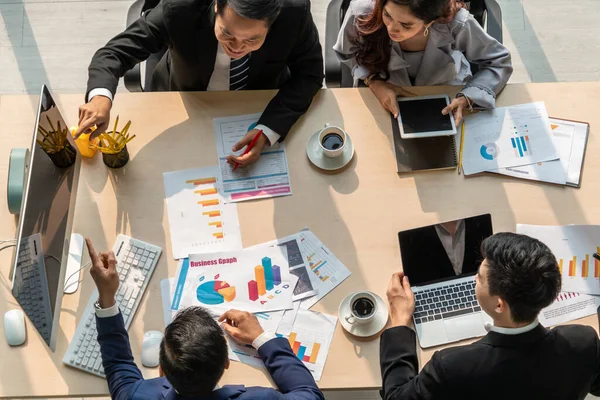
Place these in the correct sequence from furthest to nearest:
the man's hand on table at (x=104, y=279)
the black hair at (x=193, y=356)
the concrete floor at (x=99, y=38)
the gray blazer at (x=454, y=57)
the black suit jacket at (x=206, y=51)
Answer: the concrete floor at (x=99, y=38), the gray blazer at (x=454, y=57), the black suit jacket at (x=206, y=51), the man's hand on table at (x=104, y=279), the black hair at (x=193, y=356)

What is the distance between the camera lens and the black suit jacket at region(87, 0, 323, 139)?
6.21ft

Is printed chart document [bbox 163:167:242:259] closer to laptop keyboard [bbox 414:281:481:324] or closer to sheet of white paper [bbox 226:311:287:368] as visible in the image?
sheet of white paper [bbox 226:311:287:368]

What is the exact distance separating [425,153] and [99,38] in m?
1.84

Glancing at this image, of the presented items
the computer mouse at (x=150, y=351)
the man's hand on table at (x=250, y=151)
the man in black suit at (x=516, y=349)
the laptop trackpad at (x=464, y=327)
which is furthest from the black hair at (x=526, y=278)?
the computer mouse at (x=150, y=351)

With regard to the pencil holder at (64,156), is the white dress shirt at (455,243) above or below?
below

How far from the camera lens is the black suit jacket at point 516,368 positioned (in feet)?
5.09

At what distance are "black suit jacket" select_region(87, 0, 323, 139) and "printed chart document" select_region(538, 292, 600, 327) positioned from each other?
3.05 ft

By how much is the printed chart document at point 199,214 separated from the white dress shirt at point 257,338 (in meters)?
0.26

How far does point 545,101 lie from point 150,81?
53.2 inches

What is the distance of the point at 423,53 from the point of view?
2.13 meters

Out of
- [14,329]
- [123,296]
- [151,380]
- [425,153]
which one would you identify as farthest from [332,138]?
[14,329]

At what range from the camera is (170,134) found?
200 cm

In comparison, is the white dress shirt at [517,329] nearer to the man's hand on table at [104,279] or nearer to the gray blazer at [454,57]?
the gray blazer at [454,57]

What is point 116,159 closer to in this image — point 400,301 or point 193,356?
point 193,356
